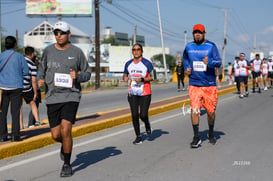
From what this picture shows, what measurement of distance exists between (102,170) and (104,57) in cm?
9430

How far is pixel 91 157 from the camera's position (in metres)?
6.62

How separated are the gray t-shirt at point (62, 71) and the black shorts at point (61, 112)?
0.16ft

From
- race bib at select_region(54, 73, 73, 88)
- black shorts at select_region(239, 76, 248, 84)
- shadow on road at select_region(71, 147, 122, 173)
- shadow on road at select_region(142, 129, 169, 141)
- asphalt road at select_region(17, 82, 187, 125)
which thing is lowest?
asphalt road at select_region(17, 82, 187, 125)

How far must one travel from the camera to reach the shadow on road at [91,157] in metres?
6.06

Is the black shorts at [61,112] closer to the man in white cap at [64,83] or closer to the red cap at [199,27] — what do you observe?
the man in white cap at [64,83]

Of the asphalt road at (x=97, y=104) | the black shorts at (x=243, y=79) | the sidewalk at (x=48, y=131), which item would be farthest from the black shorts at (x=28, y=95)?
the black shorts at (x=243, y=79)

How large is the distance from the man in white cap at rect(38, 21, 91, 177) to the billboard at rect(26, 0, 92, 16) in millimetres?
60316

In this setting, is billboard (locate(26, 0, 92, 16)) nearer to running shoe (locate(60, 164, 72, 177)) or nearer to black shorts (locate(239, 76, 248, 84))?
black shorts (locate(239, 76, 248, 84))

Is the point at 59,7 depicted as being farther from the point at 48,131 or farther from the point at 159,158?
the point at 159,158

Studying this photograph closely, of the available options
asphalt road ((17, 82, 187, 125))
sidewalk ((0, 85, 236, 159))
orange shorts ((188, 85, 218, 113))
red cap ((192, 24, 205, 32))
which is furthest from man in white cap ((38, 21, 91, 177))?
asphalt road ((17, 82, 187, 125))

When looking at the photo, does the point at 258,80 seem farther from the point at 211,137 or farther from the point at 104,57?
the point at 104,57

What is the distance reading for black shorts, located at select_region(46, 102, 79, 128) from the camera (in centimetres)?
546

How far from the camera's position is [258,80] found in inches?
888

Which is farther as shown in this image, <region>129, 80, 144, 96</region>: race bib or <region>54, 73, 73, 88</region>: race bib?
<region>129, 80, 144, 96</region>: race bib
